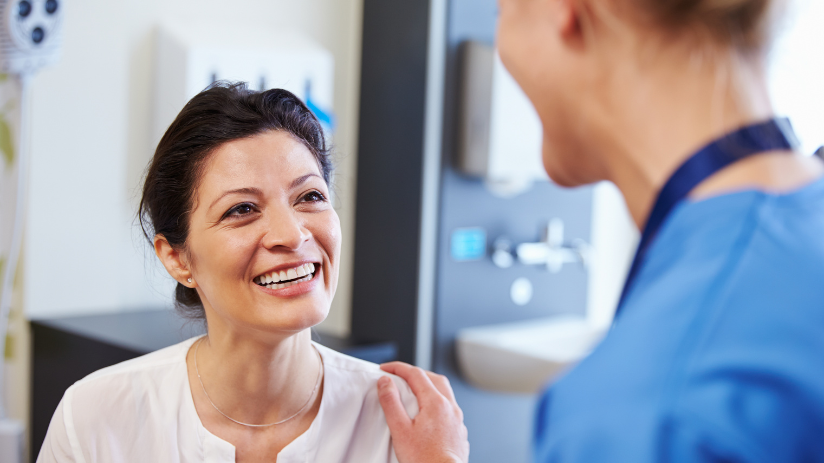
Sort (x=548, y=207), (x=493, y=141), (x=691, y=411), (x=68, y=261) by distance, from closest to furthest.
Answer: (x=691, y=411) → (x=68, y=261) → (x=493, y=141) → (x=548, y=207)

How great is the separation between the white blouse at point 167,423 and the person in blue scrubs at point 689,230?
84 cm

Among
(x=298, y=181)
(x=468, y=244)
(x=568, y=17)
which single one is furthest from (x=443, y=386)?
(x=468, y=244)

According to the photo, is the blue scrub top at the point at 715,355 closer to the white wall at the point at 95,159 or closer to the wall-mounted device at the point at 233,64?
the white wall at the point at 95,159

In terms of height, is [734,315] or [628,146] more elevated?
[628,146]

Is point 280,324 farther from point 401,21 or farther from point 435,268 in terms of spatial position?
point 401,21

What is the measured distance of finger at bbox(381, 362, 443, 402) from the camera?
129 cm

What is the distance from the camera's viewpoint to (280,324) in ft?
4.04

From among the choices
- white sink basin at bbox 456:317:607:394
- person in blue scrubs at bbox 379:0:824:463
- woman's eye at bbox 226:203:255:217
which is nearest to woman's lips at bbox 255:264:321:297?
woman's eye at bbox 226:203:255:217

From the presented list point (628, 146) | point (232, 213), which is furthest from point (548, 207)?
point (628, 146)

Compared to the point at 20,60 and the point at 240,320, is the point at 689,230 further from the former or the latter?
the point at 20,60

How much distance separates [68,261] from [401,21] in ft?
4.22

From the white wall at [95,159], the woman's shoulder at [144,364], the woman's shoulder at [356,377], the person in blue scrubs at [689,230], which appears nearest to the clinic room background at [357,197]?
the white wall at [95,159]

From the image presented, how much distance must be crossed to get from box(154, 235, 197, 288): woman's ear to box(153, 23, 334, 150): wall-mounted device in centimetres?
85

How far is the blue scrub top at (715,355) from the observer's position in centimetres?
45
